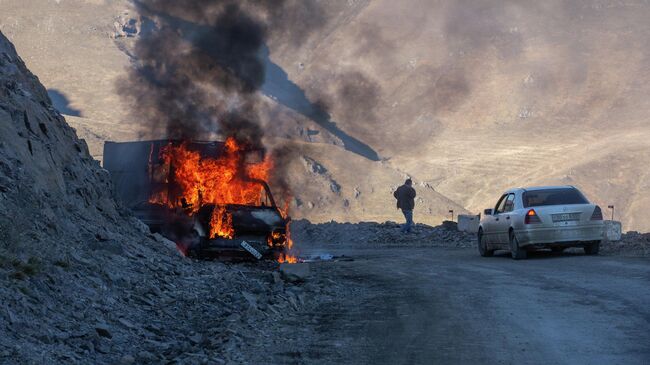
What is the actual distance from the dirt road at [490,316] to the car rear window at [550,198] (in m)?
2.19

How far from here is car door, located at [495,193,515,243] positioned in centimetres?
1939

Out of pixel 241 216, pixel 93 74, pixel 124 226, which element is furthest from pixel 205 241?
pixel 93 74

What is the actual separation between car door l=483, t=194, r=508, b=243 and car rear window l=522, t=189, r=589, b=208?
0.86 metres

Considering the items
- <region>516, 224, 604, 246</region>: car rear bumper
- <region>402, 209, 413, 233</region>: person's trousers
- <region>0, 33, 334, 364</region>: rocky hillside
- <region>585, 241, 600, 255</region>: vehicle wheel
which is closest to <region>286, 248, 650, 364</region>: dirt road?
<region>0, 33, 334, 364</region>: rocky hillside

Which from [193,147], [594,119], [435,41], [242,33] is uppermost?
[435,41]

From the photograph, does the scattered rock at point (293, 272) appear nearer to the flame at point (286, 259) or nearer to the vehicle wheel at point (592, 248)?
the flame at point (286, 259)

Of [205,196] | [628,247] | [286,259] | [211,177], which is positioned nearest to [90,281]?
[286,259]

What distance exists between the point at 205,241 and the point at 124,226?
2.99 meters

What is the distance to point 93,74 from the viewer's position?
94.1 metres

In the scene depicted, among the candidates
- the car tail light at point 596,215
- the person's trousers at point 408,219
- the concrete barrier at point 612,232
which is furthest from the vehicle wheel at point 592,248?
the person's trousers at point 408,219

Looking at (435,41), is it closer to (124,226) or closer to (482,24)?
(482,24)

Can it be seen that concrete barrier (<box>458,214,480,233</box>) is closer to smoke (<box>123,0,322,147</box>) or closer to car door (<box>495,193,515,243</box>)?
smoke (<box>123,0,322,147</box>)

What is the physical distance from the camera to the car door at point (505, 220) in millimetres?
19391

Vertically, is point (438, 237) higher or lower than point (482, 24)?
lower
